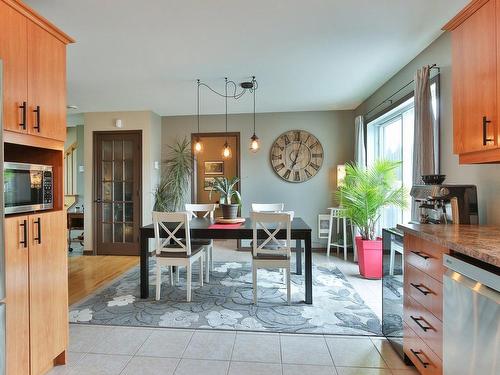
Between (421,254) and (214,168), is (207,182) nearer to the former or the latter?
(214,168)

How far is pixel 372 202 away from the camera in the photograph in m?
3.85

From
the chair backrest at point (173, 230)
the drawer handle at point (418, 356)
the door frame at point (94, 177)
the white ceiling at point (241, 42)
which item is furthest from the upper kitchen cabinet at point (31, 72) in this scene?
the door frame at point (94, 177)

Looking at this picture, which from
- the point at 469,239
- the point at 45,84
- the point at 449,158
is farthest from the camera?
the point at 449,158

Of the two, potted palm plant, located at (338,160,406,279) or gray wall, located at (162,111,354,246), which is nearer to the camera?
potted palm plant, located at (338,160,406,279)

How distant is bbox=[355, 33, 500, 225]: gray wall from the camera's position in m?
2.12

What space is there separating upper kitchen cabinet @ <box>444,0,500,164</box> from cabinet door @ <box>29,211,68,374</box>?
2.71m

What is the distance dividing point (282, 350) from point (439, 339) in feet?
3.54

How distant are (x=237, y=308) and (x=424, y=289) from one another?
177 centimetres

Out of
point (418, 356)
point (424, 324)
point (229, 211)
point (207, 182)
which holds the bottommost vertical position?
point (418, 356)

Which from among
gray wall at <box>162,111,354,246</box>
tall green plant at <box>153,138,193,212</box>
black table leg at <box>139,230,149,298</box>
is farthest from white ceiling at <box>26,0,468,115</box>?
black table leg at <box>139,230,149,298</box>

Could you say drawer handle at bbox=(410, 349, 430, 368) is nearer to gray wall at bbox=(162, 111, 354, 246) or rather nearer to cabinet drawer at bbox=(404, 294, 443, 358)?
cabinet drawer at bbox=(404, 294, 443, 358)

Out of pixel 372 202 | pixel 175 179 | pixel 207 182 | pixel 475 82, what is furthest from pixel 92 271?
pixel 475 82

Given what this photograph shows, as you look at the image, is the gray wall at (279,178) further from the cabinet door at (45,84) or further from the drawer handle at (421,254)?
the cabinet door at (45,84)

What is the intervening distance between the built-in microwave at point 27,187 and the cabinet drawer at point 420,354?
98.2 inches
